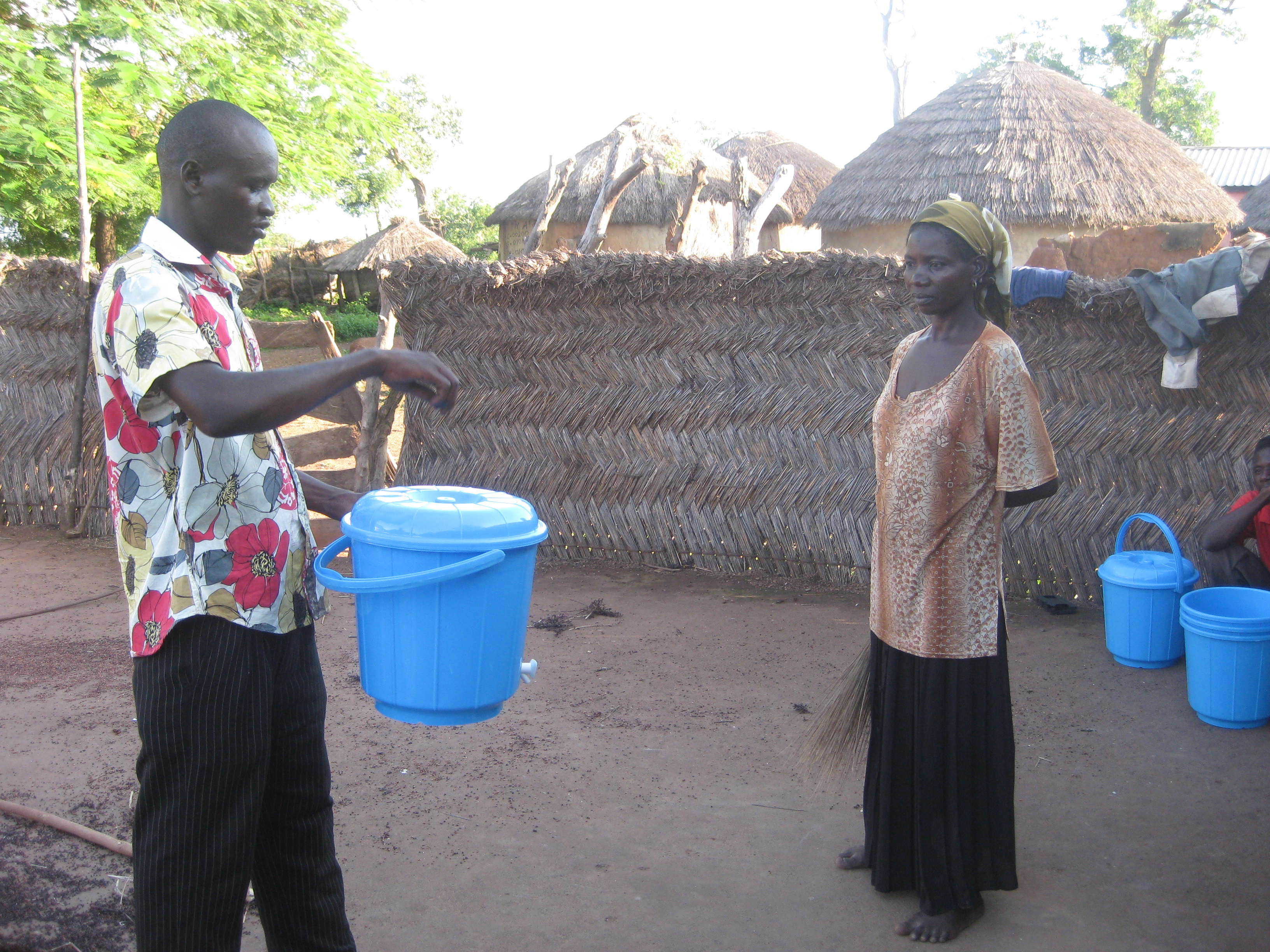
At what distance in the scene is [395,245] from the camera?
1767 centimetres

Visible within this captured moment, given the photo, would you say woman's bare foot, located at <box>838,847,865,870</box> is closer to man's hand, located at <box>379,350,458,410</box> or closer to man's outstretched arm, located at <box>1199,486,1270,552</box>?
man's hand, located at <box>379,350,458,410</box>

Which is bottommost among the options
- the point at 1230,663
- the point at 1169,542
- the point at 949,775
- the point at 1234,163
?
the point at 1230,663

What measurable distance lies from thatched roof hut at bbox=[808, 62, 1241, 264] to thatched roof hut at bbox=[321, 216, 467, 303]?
6033mm

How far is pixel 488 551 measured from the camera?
1.87 meters

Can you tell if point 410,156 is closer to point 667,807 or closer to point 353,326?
point 353,326

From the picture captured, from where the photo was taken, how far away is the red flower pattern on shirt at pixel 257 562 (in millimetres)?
1713

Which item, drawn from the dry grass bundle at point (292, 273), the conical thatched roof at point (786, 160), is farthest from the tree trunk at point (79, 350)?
the dry grass bundle at point (292, 273)

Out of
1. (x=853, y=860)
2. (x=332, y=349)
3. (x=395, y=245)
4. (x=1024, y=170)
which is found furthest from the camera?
(x=395, y=245)

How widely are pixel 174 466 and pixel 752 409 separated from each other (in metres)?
4.30

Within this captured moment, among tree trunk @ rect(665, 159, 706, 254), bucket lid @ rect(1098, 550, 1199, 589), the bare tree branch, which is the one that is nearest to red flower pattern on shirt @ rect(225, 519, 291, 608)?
bucket lid @ rect(1098, 550, 1199, 589)

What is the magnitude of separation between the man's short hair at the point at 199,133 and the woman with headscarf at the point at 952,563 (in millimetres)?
1574

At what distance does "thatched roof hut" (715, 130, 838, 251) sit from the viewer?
18.3 m

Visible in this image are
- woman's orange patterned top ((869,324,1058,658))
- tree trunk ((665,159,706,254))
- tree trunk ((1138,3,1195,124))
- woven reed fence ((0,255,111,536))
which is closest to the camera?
woman's orange patterned top ((869,324,1058,658))

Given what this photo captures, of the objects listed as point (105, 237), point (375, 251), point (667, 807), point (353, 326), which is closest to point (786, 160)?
point (375, 251)
